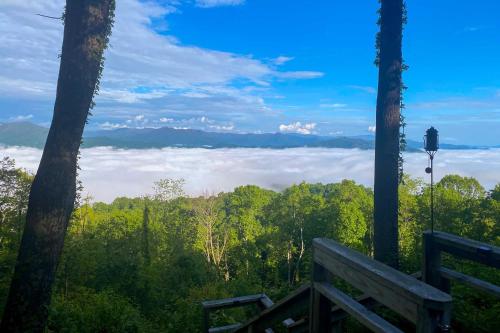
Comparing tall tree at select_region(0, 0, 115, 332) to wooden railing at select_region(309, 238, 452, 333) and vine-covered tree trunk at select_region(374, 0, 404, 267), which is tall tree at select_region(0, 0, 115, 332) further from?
vine-covered tree trunk at select_region(374, 0, 404, 267)

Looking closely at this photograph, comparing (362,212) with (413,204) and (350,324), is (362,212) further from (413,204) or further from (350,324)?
(350,324)

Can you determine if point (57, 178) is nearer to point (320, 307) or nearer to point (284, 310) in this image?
point (284, 310)

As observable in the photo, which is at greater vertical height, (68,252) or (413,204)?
(413,204)

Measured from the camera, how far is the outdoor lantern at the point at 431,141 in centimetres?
493

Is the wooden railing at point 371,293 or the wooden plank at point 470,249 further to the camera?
the wooden plank at point 470,249

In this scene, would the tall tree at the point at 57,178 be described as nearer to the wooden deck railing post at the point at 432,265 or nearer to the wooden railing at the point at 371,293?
the wooden railing at the point at 371,293

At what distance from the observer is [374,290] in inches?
81.1

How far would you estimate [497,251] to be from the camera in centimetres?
312

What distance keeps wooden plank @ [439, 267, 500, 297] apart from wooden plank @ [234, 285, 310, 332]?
146 cm

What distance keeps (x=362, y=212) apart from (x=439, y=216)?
11.4 m

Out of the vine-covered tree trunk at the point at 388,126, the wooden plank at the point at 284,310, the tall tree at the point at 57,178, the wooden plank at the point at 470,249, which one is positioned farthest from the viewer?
the vine-covered tree trunk at the point at 388,126

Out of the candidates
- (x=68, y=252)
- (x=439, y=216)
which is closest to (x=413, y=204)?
(x=439, y=216)

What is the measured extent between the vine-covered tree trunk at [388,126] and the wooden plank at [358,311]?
4.53m

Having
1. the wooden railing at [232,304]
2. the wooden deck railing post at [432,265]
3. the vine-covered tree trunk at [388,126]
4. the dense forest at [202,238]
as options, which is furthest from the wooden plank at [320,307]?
the dense forest at [202,238]
